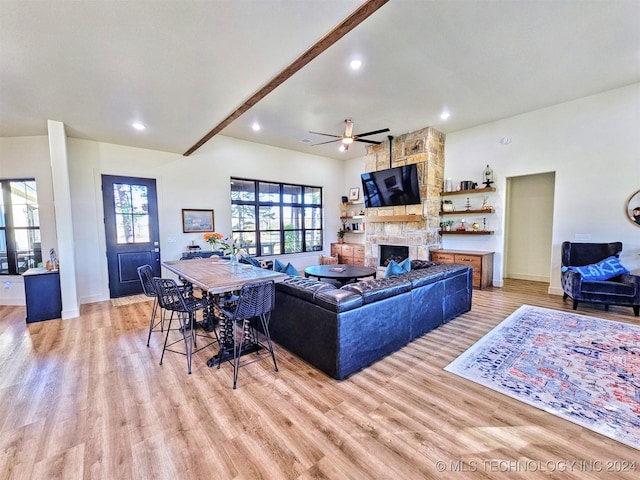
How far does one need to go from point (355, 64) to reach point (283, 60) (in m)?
1.22

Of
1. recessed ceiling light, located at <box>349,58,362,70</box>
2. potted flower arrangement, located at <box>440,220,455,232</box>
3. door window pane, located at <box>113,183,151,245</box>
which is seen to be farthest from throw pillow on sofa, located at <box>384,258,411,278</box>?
door window pane, located at <box>113,183,151,245</box>

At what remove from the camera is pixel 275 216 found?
24.6 ft

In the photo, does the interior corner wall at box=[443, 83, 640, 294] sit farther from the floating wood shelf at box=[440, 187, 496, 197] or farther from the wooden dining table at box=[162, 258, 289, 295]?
the wooden dining table at box=[162, 258, 289, 295]

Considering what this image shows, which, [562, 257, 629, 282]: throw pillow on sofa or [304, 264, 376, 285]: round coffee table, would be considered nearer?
[562, 257, 629, 282]: throw pillow on sofa

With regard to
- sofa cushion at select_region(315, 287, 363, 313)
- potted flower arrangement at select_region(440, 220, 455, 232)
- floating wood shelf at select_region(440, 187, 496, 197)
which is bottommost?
sofa cushion at select_region(315, 287, 363, 313)

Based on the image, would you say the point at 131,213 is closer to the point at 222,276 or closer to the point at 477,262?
the point at 222,276

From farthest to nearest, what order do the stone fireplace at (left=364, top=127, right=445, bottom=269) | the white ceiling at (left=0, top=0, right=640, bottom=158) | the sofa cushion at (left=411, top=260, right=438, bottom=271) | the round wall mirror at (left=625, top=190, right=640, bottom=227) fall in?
the stone fireplace at (left=364, top=127, right=445, bottom=269) → the round wall mirror at (left=625, top=190, right=640, bottom=227) → the sofa cushion at (left=411, top=260, right=438, bottom=271) → the white ceiling at (left=0, top=0, right=640, bottom=158)

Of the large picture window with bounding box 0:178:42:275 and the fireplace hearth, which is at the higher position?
the large picture window with bounding box 0:178:42:275

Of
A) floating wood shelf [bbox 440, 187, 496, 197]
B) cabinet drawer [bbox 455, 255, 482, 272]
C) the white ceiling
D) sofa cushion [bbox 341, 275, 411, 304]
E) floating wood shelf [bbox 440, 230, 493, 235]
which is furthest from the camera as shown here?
floating wood shelf [bbox 440, 230, 493, 235]

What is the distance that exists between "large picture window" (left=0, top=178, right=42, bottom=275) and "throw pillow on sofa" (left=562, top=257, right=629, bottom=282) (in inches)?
369

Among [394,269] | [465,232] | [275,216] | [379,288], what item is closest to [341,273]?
[394,269]

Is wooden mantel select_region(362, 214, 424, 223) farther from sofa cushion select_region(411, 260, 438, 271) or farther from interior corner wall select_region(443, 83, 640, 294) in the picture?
sofa cushion select_region(411, 260, 438, 271)

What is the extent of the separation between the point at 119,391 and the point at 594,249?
6844 millimetres

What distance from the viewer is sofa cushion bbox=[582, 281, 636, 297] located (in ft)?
13.0
